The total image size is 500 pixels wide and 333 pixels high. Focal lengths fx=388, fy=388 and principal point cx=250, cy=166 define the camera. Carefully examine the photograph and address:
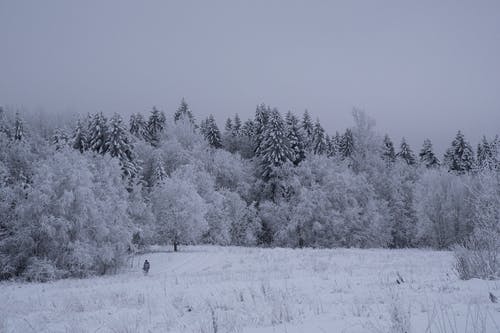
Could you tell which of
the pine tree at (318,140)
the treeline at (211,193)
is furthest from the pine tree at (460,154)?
the pine tree at (318,140)

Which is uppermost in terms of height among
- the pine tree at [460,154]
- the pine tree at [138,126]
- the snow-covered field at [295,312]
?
the pine tree at [138,126]

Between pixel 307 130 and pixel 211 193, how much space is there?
24.3 meters

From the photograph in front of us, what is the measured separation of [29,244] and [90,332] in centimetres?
2623

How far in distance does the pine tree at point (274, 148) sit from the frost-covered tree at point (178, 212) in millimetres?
14458

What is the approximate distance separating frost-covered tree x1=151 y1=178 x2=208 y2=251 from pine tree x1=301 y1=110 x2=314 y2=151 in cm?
2647

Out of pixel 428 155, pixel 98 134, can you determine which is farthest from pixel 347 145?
pixel 98 134

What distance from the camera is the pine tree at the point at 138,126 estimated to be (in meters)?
72.9

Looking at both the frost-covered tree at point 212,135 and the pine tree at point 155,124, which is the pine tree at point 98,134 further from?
the frost-covered tree at point 212,135

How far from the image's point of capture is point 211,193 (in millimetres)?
52750

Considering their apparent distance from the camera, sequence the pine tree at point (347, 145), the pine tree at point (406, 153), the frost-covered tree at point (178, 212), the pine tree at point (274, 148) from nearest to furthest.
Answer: the frost-covered tree at point (178, 212)
the pine tree at point (274, 148)
the pine tree at point (347, 145)
the pine tree at point (406, 153)

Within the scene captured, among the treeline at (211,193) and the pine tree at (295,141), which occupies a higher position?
the pine tree at (295,141)

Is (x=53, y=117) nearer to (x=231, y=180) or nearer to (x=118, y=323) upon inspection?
(x=231, y=180)

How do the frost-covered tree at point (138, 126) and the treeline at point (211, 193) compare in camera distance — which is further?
the frost-covered tree at point (138, 126)

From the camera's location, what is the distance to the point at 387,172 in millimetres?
62000
